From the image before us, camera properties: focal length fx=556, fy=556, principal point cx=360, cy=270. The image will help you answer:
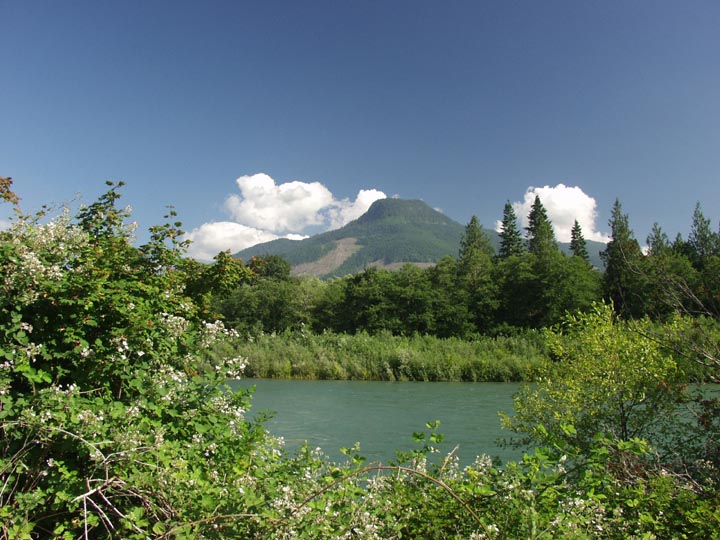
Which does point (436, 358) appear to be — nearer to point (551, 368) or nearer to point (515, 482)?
point (551, 368)

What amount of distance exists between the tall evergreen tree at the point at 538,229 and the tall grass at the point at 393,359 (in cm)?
3404

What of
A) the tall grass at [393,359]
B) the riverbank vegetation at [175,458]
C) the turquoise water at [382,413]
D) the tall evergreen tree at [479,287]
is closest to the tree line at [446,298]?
the tall evergreen tree at [479,287]

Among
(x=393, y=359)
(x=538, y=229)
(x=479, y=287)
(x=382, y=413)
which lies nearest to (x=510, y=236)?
(x=538, y=229)

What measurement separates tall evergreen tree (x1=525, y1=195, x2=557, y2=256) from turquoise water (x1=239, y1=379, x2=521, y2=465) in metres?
43.1

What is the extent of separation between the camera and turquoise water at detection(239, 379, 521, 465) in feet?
43.0

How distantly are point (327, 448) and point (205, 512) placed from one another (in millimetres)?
10513

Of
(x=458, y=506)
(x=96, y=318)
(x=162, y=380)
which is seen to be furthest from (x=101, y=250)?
(x=458, y=506)

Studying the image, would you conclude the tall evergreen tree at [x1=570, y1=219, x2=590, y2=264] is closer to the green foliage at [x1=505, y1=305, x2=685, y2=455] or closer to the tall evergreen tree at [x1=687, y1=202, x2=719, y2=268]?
the tall evergreen tree at [x1=687, y1=202, x2=719, y2=268]

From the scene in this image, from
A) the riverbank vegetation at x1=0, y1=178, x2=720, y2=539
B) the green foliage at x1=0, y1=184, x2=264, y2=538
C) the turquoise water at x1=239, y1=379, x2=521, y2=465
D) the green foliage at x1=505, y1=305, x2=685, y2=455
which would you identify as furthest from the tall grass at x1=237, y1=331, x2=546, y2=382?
the green foliage at x1=0, y1=184, x2=264, y2=538

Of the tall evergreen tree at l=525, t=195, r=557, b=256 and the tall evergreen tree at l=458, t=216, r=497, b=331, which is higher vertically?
the tall evergreen tree at l=525, t=195, r=557, b=256

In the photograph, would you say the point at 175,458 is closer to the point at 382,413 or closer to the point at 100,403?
the point at 100,403

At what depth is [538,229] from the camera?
70688 mm

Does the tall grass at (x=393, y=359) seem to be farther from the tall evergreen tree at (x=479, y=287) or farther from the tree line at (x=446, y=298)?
the tall evergreen tree at (x=479, y=287)

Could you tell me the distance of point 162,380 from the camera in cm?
394
